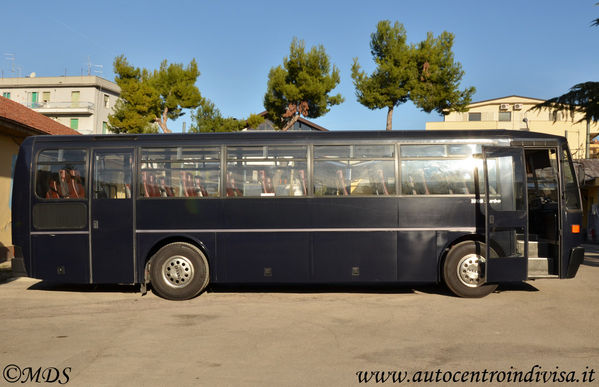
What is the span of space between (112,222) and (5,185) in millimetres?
7384

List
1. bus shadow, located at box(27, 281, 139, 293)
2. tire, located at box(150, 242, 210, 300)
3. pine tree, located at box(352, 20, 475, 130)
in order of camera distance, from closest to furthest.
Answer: tire, located at box(150, 242, 210, 300)
bus shadow, located at box(27, 281, 139, 293)
pine tree, located at box(352, 20, 475, 130)

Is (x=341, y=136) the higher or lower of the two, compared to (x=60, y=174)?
higher

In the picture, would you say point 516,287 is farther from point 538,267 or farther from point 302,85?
point 302,85

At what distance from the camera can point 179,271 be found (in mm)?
8953

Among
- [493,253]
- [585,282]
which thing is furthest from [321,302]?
[585,282]

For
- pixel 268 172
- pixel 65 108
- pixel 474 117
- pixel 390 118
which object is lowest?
pixel 268 172

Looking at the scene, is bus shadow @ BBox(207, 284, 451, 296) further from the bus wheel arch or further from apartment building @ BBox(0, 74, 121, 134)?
apartment building @ BBox(0, 74, 121, 134)

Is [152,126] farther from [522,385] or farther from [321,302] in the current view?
[522,385]

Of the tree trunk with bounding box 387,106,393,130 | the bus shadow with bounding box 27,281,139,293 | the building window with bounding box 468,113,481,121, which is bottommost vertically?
the bus shadow with bounding box 27,281,139,293

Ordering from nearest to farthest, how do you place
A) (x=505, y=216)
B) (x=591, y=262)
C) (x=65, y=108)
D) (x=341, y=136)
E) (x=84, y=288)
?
(x=505, y=216), (x=341, y=136), (x=84, y=288), (x=591, y=262), (x=65, y=108)

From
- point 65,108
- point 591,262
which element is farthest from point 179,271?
point 65,108

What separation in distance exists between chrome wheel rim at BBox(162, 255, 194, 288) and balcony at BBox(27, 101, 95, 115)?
61180mm

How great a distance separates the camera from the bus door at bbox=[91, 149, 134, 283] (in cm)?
898

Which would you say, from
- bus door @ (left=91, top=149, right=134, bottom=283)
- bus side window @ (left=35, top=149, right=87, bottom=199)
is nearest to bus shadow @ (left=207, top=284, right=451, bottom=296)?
bus door @ (left=91, top=149, right=134, bottom=283)
